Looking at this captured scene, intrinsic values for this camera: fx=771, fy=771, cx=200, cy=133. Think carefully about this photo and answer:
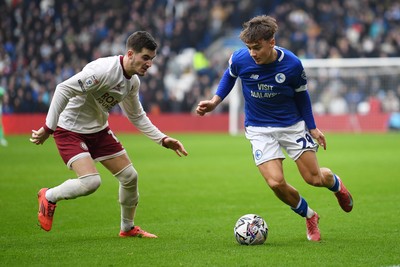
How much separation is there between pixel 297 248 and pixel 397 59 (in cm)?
2403

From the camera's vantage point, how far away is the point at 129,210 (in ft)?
28.9

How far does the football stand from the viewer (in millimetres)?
7969

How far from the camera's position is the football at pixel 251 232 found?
797 centimetres

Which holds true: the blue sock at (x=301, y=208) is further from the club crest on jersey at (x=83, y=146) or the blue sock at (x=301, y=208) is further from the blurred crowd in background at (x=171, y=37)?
the blurred crowd in background at (x=171, y=37)

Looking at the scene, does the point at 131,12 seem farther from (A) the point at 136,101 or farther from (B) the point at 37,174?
(A) the point at 136,101

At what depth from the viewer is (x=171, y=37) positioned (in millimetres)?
34469

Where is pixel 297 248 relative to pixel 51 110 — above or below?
below

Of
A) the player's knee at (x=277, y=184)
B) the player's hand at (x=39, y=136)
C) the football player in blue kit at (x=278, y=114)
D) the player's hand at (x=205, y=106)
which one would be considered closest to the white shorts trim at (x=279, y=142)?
the football player in blue kit at (x=278, y=114)

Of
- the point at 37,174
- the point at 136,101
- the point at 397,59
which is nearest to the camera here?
the point at 136,101

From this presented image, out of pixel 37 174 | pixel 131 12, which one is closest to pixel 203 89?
pixel 131 12

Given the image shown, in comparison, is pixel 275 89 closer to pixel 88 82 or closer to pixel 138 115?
pixel 138 115

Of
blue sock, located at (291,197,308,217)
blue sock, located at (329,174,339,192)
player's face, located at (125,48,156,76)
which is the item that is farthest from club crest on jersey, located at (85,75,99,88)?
blue sock, located at (329,174,339,192)

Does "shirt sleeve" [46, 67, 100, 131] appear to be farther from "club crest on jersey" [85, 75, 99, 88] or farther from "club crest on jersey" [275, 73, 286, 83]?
"club crest on jersey" [275, 73, 286, 83]

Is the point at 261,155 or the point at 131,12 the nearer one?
the point at 261,155
